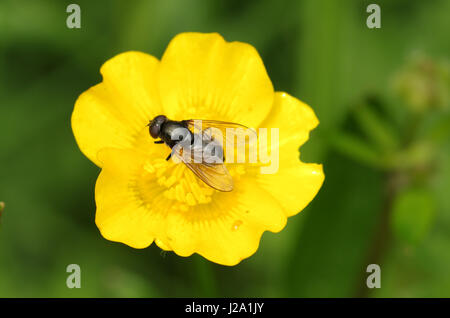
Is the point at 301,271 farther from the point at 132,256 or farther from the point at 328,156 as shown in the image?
the point at 132,256

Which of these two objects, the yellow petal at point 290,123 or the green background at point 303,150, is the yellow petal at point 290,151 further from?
the green background at point 303,150

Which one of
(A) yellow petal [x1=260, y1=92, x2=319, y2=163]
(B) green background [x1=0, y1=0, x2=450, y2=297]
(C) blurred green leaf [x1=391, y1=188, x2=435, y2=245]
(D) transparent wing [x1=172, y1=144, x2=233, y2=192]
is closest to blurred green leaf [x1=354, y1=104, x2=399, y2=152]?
(B) green background [x1=0, y1=0, x2=450, y2=297]

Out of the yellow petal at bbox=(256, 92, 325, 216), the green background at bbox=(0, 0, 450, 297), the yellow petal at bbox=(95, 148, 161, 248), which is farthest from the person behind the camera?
the green background at bbox=(0, 0, 450, 297)

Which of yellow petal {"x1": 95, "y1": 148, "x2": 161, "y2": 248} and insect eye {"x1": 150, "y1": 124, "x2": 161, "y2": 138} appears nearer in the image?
yellow petal {"x1": 95, "y1": 148, "x2": 161, "y2": 248}

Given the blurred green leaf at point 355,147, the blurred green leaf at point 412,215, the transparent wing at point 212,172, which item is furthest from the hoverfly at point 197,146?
the blurred green leaf at point 412,215

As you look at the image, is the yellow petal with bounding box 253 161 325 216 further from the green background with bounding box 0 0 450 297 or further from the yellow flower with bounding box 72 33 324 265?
the green background with bounding box 0 0 450 297

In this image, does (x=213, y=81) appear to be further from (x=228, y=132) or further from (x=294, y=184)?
(x=294, y=184)
